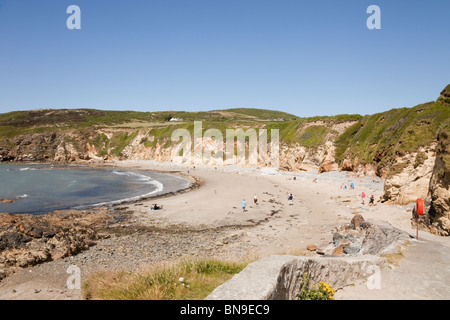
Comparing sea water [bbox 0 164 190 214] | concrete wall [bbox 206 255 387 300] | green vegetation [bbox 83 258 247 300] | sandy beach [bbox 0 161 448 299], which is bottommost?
sea water [bbox 0 164 190 214]

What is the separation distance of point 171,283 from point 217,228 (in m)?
15.0

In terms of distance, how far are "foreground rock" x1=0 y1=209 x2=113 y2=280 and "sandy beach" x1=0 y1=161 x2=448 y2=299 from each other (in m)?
0.65

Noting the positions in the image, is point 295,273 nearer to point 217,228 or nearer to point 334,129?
point 217,228

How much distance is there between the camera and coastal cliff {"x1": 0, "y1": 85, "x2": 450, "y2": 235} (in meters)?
21.3

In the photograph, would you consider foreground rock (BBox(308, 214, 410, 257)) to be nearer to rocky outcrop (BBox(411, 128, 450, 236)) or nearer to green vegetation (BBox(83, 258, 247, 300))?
rocky outcrop (BBox(411, 128, 450, 236))

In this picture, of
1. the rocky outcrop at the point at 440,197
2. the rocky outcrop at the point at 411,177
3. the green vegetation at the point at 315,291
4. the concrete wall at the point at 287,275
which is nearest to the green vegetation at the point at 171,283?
the concrete wall at the point at 287,275

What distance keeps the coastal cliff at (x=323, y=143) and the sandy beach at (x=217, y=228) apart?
3.13m

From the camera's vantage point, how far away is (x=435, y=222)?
1371cm

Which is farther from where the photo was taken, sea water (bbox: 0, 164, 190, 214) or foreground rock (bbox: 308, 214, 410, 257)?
sea water (bbox: 0, 164, 190, 214)

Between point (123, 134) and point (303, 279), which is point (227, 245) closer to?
point (303, 279)

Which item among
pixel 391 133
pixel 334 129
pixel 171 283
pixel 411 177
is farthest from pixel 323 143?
pixel 171 283

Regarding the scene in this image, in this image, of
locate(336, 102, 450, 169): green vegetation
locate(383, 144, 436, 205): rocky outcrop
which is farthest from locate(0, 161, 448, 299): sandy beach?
locate(336, 102, 450, 169): green vegetation

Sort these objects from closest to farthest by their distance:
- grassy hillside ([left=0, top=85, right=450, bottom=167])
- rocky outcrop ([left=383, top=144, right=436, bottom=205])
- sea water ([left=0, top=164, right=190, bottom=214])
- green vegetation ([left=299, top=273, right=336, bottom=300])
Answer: green vegetation ([left=299, top=273, right=336, bottom=300]) < rocky outcrop ([left=383, top=144, right=436, bottom=205]) < grassy hillside ([left=0, top=85, right=450, bottom=167]) < sea water ([left=0, top=164, right=190, bottom=214])
